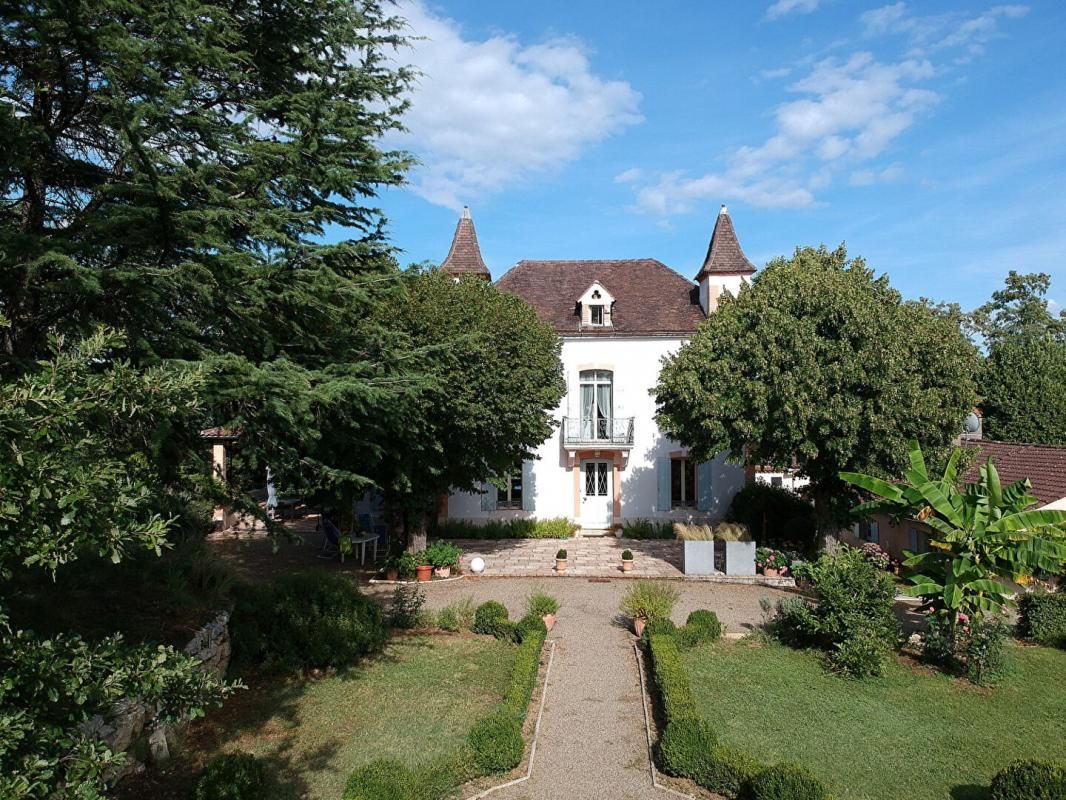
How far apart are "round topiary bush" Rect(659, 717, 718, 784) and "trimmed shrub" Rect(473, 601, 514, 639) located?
5143mm

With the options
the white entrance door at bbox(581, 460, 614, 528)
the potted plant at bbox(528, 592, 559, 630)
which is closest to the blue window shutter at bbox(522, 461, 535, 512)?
the white entrance door at bbox(581, 460, 614, 528)

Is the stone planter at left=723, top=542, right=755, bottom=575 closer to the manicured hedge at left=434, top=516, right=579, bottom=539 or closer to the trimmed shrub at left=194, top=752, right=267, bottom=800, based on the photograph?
the manicured hedge at left=434, top=516, right=579, bottom=539

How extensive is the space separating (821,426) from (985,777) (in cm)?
856

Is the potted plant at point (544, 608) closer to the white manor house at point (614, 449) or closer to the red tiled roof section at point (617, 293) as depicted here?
the white manor house at point (614, 449)

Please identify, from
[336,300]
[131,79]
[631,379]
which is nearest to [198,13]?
[131,79]

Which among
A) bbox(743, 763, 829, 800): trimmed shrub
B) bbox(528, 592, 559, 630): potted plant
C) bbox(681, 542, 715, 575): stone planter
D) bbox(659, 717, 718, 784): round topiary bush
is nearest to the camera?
bbox(743, 763, 829, 800): trimmed shrub

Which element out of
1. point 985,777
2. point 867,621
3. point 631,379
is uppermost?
point 631,379

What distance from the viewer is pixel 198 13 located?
22.9 ft

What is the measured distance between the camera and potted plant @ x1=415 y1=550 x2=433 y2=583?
17.5 metres

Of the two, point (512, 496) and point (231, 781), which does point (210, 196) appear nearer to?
point (231, 781)

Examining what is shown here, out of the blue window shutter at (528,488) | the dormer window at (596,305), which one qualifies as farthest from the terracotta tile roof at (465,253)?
the blue window shutter at (528,488)

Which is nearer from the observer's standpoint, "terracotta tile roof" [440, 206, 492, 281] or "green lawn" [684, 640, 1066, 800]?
"green lawn" [684, 640, 1066, 800]

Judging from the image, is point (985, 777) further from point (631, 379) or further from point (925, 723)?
point (631, 379)

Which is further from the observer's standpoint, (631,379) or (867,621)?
(631,379)
